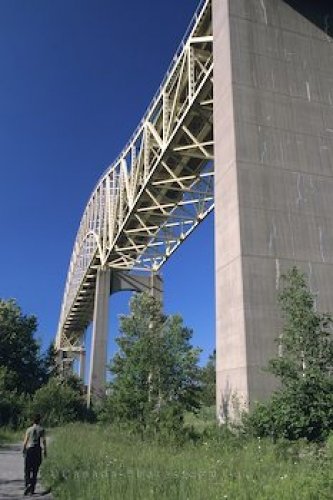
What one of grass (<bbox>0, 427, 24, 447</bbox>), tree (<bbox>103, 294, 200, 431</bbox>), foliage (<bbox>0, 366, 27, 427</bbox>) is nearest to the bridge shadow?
tree (<bbox>103, 294, 200, 431</bbox>)

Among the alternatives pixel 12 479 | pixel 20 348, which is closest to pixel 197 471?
pixel 12 479

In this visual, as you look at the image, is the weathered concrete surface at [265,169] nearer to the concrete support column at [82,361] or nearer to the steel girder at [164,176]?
the steel girder at [164,176]

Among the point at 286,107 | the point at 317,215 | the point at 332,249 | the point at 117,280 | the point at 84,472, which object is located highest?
the point at 117,280

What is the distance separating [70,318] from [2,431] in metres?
49.5

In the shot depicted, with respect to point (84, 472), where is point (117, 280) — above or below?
above

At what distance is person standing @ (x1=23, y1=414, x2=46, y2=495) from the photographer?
885cm

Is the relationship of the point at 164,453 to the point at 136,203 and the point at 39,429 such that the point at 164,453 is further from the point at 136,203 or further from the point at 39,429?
the point at 136,203

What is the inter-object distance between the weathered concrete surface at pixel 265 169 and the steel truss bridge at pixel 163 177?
4298mm

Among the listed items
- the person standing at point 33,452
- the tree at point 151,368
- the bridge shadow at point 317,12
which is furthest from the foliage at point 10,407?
the bridge shadow at point 317,12

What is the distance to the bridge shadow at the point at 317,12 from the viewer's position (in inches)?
788

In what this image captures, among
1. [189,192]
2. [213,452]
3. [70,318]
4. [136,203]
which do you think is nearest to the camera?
[213,452]

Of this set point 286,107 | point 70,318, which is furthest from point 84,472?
point 70,318

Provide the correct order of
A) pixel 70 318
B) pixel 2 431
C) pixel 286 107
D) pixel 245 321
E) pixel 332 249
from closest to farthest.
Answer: pixel 245 321, pixel 332 249, pixel 286 107, pixel 2 431, pixel 70 318

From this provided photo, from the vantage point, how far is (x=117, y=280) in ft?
162
